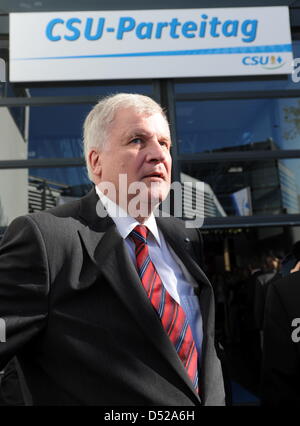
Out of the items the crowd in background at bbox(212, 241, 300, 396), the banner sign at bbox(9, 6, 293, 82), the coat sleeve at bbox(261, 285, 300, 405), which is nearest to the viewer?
the coat sleeve at bbox(261, 285, 300, 405)

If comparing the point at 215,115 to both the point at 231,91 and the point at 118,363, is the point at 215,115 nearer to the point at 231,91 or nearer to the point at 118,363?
the point at 231,91

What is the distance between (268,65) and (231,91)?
1.47ft

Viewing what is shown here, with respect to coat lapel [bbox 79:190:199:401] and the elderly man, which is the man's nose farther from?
coat lapel [bbox 79:190:199:401]

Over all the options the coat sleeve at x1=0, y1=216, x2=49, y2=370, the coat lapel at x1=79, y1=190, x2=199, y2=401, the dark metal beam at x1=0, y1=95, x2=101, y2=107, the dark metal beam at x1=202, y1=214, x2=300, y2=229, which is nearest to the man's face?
the coat lapel at x1=79, y1=190, x2=199, y2=401

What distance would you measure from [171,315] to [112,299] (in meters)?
0.16

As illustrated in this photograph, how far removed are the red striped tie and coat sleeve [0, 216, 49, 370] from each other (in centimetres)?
27

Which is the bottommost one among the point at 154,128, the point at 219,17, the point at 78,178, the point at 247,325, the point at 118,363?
the point at 247,325

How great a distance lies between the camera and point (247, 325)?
648cm

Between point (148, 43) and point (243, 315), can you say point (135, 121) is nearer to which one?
point (148, 43)

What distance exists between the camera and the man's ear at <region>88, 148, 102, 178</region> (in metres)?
1.22

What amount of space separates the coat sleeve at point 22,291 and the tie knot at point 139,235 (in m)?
0.28

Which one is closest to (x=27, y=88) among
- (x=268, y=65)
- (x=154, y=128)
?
(x=268, y=65)

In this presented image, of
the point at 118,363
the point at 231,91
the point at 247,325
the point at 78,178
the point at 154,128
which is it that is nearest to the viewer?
the point at 118,363

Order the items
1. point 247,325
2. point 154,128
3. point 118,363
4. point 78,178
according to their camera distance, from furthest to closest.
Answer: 1. point 247,325
2. point 78,178
3. point 154,128
4. point 118,363
